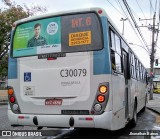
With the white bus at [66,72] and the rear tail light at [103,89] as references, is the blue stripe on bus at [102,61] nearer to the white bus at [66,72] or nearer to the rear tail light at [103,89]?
the white bus at [66,72]

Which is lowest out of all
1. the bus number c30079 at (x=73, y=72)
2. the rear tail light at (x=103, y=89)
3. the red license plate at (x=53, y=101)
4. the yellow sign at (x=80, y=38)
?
the red license plate at (x=53, y=101)

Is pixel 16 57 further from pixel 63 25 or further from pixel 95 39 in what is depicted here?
pixel 95 39

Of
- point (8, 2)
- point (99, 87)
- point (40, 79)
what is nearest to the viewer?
point (99, 87)

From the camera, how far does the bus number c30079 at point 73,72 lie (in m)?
7.64

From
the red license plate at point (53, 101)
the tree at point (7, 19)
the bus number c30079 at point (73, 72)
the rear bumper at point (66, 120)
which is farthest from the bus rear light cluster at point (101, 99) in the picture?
the tree at point (7, 19)

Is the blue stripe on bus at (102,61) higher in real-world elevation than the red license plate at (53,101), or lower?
higher

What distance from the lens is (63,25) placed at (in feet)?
26.5

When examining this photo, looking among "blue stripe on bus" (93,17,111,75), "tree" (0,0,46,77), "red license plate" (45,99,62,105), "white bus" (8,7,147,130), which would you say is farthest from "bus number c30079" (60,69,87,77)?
"tree" (0,0,46,77)

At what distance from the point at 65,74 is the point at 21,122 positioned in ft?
5.08

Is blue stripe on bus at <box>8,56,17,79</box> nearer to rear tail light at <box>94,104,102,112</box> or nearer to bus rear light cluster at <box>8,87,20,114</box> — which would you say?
bus rear light cluster at <box>8,87,20,114</box>

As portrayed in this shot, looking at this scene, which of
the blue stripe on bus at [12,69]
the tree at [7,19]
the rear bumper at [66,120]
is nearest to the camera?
the rear bumper at [66,120]

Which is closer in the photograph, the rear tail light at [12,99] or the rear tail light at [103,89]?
the rear tail light at [103,89]

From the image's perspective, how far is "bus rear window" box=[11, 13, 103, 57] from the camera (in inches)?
307

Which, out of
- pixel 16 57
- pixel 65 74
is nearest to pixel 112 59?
pixel 65 74
